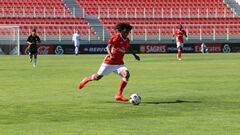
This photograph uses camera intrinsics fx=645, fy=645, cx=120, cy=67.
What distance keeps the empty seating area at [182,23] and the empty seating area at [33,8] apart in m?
4.25

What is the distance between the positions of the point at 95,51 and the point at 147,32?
591cm

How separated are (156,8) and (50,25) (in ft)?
44.4

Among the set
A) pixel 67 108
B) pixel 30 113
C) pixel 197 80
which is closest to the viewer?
pixel 30 113

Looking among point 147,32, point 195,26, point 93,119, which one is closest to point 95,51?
point 147,32

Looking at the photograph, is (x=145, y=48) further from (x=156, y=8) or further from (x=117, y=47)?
(x=117, y=47)

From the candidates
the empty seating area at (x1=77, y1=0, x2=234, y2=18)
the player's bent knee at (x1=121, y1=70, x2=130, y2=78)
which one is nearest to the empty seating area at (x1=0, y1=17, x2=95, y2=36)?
the empty seating area at (x1=77, y1=0, x2=234, y2=18)

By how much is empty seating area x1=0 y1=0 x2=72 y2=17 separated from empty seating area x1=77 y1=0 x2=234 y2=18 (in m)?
2.65

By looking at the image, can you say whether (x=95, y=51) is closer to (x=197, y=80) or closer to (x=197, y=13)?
(x=197, y=13)

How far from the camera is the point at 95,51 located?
57219 mm

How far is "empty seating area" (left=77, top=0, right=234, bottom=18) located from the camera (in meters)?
63.1

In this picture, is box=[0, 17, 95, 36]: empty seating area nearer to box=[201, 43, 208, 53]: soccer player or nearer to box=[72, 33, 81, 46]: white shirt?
box=[72, 33, 81, 46]: white shirt

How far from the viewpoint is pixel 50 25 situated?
2205 inches

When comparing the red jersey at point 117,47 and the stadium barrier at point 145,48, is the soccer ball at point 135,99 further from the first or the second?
the stadium barrier at point 145,48

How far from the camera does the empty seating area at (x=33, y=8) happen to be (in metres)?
59.2
